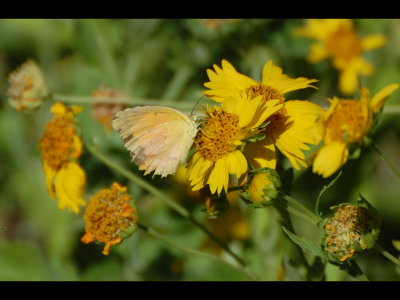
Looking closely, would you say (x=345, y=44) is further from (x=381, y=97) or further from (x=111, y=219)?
(x=111, y=219)

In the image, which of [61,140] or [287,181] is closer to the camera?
[287,181]

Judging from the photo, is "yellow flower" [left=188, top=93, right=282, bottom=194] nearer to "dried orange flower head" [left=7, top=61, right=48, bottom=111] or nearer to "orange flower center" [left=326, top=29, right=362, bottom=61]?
"dried orange flower head" [left=7, top=61, right=48, bottom=111]

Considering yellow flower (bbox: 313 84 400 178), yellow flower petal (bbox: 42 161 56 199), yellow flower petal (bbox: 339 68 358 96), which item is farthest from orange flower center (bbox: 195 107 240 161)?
yellow flower petal (bbox: 339 68 358 96)

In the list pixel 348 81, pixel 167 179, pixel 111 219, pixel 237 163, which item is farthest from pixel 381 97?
pixel 348 81

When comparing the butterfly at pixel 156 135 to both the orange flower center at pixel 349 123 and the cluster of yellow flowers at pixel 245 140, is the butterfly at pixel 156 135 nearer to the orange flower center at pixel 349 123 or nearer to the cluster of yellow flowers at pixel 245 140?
the cluster of yellow flowers at pixel 245 140
